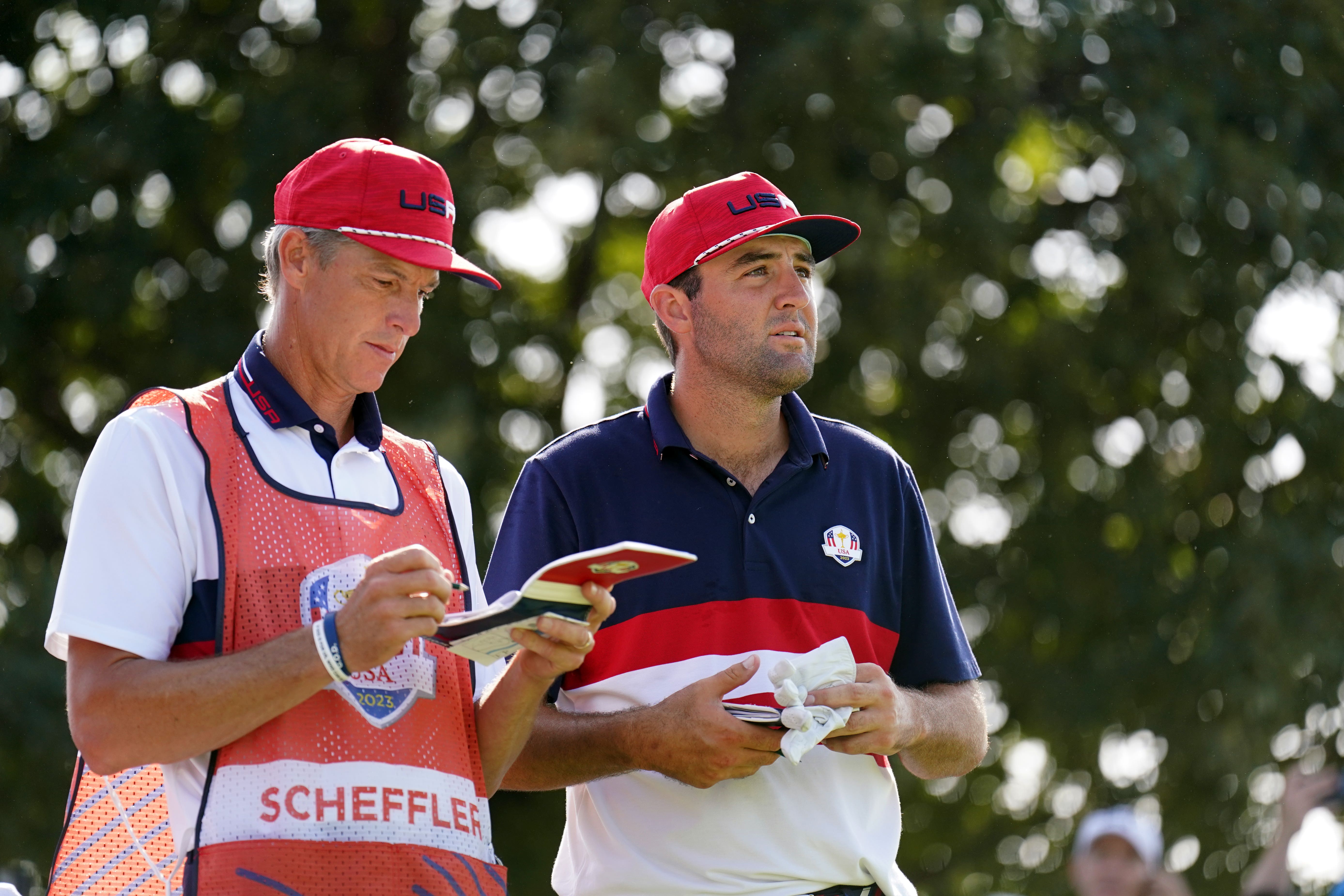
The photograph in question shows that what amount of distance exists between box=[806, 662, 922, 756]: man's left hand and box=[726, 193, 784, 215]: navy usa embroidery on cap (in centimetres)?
126

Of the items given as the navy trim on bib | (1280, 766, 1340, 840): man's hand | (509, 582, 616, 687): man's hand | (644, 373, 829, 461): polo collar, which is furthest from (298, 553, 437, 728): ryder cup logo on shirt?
(1280, 766, 1340, 840): man's hand

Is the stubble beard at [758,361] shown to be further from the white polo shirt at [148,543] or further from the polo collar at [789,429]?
the white polo shirt at [148,543]

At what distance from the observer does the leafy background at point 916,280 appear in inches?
347

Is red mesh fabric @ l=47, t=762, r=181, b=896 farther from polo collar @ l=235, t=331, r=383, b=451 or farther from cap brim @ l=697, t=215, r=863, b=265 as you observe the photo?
cap brim @ l=697, t=215, r=863, b=265

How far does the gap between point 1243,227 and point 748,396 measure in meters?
6.54

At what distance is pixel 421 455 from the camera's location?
3514mm

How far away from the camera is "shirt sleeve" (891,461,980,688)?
4090 mm

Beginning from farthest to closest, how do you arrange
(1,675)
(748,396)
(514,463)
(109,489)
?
(514,463)
(1,675)
(748,396)
(109,489)

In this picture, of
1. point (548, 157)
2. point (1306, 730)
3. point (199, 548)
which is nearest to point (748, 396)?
point (199, 548)

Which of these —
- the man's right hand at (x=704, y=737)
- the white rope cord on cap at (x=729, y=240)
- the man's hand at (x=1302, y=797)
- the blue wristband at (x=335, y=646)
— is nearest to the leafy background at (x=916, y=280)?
the man's hand at (x=1302, y=797)

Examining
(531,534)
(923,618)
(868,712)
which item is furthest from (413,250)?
(923,618)

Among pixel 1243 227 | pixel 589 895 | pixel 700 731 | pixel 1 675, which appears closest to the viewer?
pixel 700 731

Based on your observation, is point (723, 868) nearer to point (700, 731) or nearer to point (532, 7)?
point (700, 731)

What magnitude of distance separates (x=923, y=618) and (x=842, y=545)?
309 millimetres
